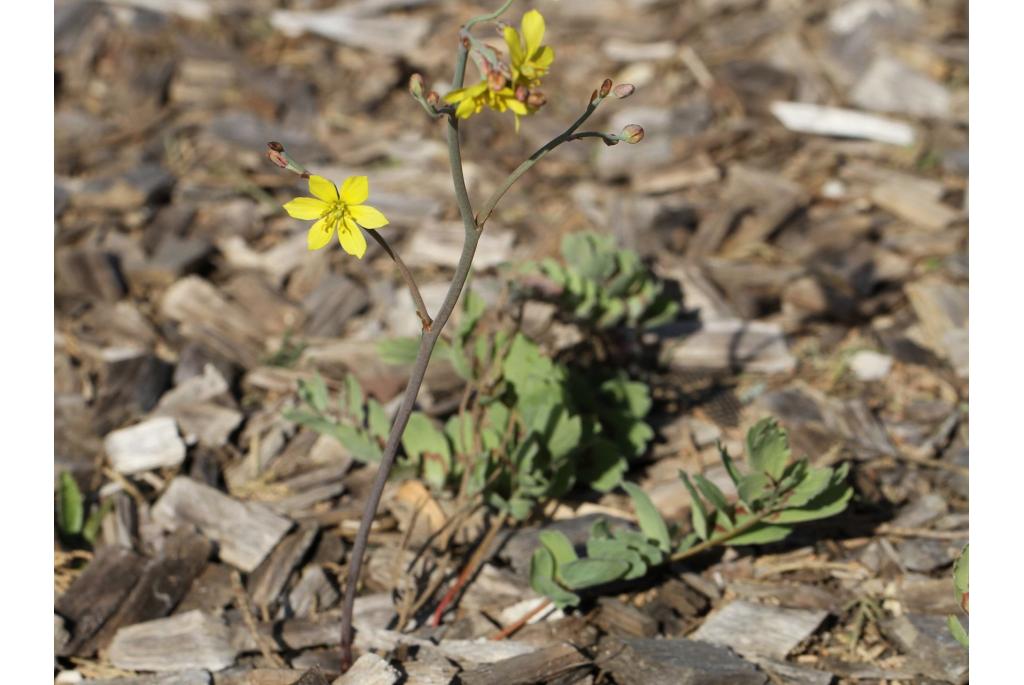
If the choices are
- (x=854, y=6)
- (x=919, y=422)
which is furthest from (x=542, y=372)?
(x=854, y=6)

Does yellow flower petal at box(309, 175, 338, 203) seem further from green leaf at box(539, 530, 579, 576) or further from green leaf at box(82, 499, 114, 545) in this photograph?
green leaf at box(82, 499, 114, 545)

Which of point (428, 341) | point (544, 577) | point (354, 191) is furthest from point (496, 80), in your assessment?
point (544, 577)

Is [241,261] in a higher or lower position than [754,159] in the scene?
lower

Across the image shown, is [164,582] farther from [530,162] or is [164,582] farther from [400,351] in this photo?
[530,162]

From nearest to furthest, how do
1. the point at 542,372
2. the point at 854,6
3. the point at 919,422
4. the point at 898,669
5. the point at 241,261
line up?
the point at 898,669, the point at 542,372, the point at 919,422, the point at 241,261, the point at 854,6

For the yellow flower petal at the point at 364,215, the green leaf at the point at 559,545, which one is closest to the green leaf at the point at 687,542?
the green leaf at the point at 559,545

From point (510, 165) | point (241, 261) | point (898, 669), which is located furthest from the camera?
point (510, 165)

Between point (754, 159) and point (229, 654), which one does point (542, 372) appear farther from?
point (754, 159)
